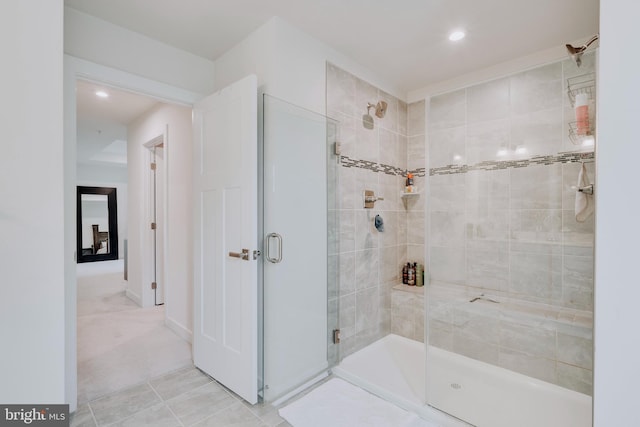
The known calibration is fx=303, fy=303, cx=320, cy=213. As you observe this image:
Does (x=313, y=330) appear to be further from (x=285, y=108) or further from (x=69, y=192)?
(x=69, y=192)

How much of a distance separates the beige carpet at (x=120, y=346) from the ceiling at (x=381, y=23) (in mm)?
2569

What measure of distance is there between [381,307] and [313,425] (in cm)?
136

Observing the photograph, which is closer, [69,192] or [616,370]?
[616,370]

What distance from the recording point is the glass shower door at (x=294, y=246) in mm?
2061

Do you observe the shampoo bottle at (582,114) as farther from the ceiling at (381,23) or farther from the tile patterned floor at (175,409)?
the tile patterned floor at (175,409)

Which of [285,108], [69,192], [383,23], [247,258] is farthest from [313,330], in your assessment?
[383,23]

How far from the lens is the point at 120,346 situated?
113 inches

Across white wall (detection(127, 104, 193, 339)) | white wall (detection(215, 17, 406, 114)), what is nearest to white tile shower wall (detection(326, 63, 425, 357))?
white wall (detection(215, 17, 406, 114))

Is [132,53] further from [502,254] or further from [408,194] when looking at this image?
[502,254]

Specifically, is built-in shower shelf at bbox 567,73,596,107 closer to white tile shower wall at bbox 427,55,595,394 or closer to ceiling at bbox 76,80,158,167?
white tile shower wall at bbox 427,55,595,394

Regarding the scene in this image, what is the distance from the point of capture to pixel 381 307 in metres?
2.95

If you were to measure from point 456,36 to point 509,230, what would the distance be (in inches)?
58.8

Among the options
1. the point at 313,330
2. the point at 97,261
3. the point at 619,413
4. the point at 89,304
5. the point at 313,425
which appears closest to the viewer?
the point at 619,413

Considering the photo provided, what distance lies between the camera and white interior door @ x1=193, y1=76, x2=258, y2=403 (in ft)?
6.41
